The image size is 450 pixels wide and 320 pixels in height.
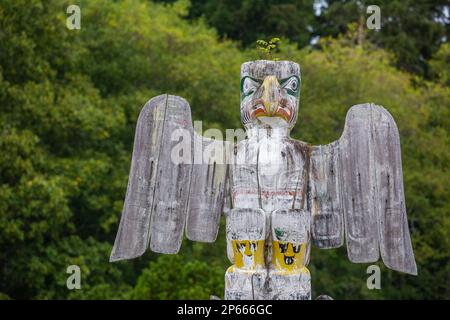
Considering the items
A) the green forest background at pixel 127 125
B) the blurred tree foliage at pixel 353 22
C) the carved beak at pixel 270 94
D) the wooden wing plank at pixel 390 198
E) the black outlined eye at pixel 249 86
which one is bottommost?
the wooden wing plank at pixel 390 198

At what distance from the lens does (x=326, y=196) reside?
1052 centimetres

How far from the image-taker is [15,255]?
2016 cm

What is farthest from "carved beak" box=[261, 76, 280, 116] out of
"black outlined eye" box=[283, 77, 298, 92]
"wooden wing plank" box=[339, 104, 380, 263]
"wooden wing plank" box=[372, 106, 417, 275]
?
"wooden wing plank" box=[372, 106, 417, 275]

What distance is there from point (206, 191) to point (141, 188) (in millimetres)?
631

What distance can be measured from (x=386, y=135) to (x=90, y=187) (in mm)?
11205

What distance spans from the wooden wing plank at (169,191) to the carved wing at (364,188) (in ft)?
4.16

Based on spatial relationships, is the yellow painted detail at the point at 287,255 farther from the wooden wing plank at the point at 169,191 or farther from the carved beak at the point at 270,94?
the carved beak at the point at 270,94

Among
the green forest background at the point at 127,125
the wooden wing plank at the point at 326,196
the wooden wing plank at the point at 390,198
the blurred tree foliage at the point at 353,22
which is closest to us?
Answer: the wooden wing plank at the point at 390,198

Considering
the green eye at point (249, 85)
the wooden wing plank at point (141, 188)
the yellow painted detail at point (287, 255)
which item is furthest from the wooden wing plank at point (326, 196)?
the wooden wing plank at point (141, 188)

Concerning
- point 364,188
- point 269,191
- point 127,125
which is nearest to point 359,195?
point 364,188

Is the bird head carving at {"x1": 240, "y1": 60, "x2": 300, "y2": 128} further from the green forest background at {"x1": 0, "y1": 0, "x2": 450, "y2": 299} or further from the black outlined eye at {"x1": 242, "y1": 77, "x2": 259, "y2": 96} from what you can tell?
the green forest background at {"x1": 0, "y1": 0, "x2": 450, "y2": 299}

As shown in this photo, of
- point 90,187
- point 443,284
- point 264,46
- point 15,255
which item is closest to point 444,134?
point 443,284

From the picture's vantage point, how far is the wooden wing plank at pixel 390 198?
10.3 m
